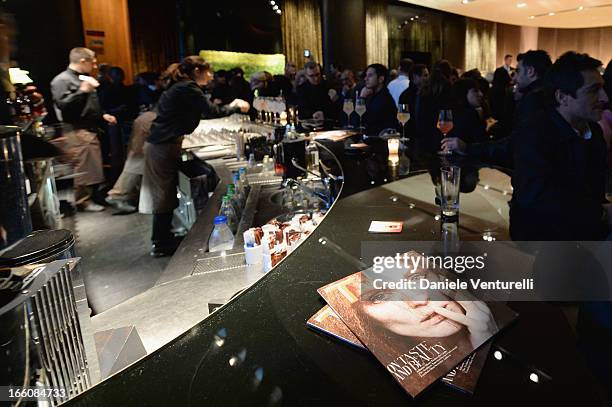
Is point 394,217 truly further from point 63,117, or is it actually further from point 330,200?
point 63,117

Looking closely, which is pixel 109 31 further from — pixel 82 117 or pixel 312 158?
pixel 312 158

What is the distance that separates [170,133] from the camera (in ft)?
13.4

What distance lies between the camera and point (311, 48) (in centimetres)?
1142

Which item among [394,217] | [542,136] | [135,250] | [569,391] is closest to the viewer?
[569,391]

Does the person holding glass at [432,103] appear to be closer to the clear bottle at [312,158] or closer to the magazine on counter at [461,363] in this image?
the clear bottle at [312,158]

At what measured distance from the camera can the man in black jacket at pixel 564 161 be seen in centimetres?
156

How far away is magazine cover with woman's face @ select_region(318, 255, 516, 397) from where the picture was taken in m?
0.73

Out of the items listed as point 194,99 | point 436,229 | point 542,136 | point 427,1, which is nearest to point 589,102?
point 542,136

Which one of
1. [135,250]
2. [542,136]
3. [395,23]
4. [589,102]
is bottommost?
[135,250]

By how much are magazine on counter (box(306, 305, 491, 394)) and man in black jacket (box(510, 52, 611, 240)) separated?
34.4 inches

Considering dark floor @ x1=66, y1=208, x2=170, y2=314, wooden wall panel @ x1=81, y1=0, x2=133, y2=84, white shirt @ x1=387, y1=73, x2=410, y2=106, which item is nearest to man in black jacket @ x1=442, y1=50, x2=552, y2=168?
dark floor @ x1=66, y1=208, x2=170, y2=314

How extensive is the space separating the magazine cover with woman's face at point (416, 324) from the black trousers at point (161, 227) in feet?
11.7

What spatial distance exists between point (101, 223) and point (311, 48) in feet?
25.8

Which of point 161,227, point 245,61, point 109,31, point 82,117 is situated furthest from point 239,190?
point 245,61
